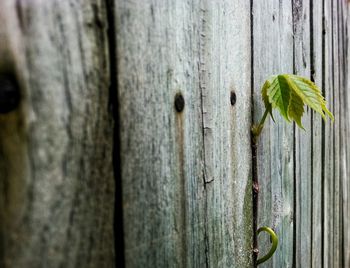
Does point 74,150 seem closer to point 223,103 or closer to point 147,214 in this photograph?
point 147,214

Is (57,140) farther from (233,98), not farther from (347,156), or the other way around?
(347,156)

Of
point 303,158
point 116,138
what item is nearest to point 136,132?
point 116,138

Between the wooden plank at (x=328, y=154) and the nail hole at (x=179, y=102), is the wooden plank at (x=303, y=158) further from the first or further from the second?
the nail hole at (x=179, y=102)

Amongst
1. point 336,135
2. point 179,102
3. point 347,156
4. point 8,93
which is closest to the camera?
point 8,93

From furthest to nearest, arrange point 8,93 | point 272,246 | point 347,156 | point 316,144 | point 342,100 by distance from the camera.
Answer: point 347,156
point 342,100
point 316,144
point 272,246
point 8,93

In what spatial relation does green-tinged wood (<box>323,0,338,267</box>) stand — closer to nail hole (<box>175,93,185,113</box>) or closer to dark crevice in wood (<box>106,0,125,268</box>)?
nail hole (<box>175,93,185,113</box>)

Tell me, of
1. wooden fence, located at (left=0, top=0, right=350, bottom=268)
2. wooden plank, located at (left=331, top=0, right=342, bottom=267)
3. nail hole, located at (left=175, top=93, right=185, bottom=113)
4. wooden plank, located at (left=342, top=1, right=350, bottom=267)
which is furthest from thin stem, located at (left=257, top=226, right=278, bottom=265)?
wooden plank, located at (left=342, top=1, right=350, bottom=267)

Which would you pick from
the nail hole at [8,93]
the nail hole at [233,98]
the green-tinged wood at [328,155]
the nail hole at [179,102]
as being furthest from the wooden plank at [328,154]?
the nail hole at [8,93]
